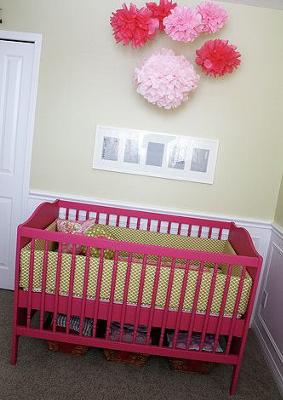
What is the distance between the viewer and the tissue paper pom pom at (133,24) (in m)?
2.17

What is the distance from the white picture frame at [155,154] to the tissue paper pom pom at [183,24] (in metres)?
0.65

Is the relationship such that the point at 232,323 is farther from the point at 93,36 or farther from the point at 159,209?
the point at 93,36

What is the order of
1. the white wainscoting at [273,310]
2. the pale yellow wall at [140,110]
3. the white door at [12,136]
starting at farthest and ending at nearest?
the white door at [12,136] < the pale yellow wall at [140,110] < the white wainscoting at [273,310]

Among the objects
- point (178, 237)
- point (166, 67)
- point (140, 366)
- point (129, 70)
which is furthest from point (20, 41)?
point (140, 366)

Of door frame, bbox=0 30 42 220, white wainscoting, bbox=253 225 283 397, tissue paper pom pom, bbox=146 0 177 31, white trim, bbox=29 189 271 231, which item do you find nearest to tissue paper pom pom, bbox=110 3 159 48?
tissue paper pom pom, bbox=146 0 177 31

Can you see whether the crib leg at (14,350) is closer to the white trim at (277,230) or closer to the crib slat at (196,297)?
the crib slat at (196,297)

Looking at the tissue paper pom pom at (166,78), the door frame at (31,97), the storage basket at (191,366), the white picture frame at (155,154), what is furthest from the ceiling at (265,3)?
the storage basket at (191,366)

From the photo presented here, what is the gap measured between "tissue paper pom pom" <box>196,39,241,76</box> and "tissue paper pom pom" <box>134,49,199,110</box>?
91 mm

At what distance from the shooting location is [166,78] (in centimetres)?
218

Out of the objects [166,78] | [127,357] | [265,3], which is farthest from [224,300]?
[265,3]

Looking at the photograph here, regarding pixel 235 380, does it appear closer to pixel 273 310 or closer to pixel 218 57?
pixel 273 310

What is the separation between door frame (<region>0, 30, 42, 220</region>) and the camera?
2.46 meters

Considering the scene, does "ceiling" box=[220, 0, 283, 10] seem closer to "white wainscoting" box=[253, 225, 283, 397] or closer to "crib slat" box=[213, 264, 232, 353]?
"white wainscoting" box=[253, 225, 283, 397]

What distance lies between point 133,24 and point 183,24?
0.31 meters
